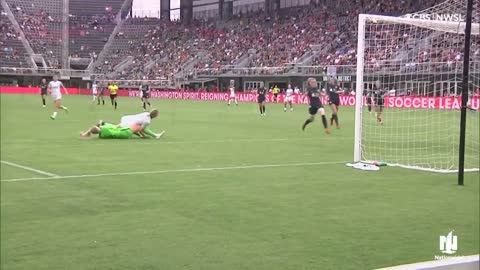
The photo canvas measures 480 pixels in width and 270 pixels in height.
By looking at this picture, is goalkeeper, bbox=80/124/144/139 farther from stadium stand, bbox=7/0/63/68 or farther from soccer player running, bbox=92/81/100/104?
stadium stand, bbox=7/0/63/68

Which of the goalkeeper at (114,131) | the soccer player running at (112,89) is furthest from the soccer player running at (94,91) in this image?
the goalkeeper at (114,131)

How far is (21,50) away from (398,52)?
16856 millimetres

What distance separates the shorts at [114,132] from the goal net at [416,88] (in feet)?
18.6

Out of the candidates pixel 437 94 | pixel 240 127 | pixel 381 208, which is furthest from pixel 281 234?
→ pixel 437 94

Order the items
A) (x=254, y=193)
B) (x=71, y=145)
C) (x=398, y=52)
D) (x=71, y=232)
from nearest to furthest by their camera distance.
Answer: (x=71, y=232), (x=254, y=193), (x=71, y=145), (x=398, y=52)

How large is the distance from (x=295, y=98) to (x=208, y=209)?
127 ft

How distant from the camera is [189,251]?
197 inches

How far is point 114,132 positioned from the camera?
50.0 feet

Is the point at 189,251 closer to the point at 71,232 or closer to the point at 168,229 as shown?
the point at 168,229

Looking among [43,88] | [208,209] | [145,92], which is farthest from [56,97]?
[208,209]

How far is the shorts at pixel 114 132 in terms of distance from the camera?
15203 millimetres

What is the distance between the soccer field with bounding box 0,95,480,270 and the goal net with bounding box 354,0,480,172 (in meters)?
1.73

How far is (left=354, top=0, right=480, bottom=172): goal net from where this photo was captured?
11281 mm

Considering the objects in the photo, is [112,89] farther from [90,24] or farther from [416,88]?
[416,88]
